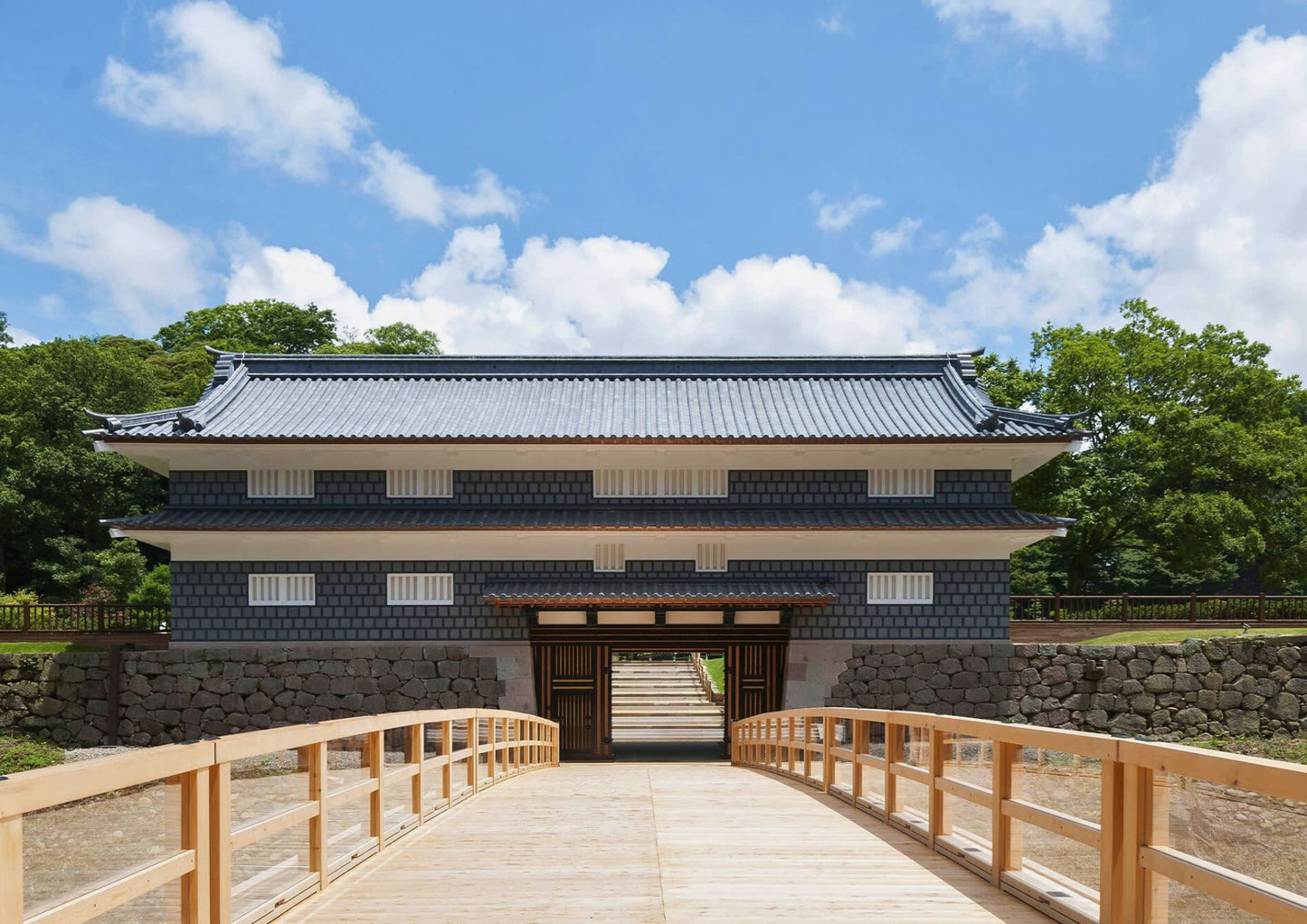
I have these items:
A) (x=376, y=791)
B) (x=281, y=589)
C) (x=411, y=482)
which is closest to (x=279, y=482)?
(x=281, y=589)

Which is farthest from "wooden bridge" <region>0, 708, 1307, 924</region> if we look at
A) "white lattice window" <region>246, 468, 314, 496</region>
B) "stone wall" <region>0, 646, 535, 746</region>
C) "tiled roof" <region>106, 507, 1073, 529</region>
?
"white lattice window" <region>246, 468, 314, 496</region>

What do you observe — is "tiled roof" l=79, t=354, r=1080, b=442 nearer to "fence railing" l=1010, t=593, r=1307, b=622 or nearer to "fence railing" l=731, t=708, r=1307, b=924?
"fence railing" l=1010, t=593, r=1307, b=622

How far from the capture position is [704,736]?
26406 millimetres

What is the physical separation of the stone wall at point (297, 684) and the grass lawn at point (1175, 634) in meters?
13.9

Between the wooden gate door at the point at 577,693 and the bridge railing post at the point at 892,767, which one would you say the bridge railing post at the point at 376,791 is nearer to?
the bridge railing post at the point at 892,767

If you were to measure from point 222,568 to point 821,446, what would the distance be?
13168 millimetres

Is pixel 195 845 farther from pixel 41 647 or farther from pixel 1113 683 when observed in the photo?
pixel 41 647

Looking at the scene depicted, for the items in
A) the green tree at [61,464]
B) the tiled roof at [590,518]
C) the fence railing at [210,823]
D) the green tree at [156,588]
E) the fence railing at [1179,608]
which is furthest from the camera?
the green tree at [61,464]

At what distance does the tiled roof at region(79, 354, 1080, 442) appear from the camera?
834 inches

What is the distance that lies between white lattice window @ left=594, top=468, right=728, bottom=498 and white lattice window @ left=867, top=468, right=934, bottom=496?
3.25 m

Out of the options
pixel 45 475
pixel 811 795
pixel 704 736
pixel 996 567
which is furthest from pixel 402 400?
pixel 45 475

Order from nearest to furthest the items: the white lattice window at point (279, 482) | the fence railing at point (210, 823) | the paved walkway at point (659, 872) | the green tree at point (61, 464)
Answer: the fence railing at point (210, 823) → the paved walkway at point (659, 872) → the white lattice window at point (279, 482) → the green tree at point (61, 464)

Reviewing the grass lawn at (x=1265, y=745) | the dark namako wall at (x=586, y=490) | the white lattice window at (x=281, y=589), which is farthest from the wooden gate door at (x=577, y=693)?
the grass lawn at (x=1265, y=745)

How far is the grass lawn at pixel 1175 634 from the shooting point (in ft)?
76.1
